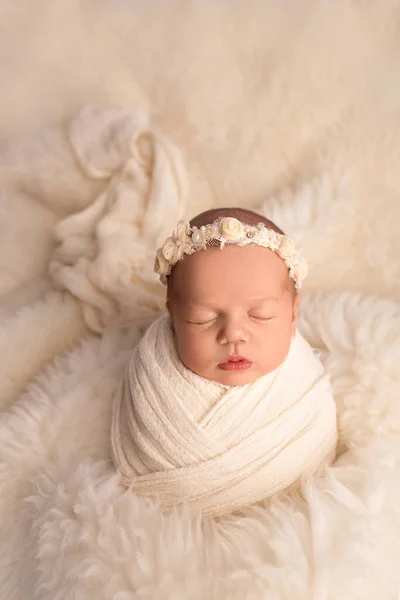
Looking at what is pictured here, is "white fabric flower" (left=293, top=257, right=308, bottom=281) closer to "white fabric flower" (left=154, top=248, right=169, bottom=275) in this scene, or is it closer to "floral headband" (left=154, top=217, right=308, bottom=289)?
"floral headband" (left=154, top=217, right=308, bottom=289)

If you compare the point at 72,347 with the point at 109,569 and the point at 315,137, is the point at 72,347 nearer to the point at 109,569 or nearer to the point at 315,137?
the point at 109,569

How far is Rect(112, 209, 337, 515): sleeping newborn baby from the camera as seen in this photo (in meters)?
0.86

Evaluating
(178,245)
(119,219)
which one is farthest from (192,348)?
(119,219)

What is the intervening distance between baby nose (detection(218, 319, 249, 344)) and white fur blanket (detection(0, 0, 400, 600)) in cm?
23

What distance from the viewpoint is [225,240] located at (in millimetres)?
864

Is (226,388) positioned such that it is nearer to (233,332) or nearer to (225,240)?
(233,332)

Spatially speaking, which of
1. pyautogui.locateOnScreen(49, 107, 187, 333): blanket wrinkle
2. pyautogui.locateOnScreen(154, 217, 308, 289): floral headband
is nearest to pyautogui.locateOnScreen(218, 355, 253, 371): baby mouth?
pyautogui.locateOnScreen(154, 217, 308, 289): floral headband

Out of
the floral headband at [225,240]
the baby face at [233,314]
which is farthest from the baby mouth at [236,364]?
the floral headband at [225,240]

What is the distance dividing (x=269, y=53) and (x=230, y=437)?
2.74ft

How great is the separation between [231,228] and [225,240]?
0.07 ft

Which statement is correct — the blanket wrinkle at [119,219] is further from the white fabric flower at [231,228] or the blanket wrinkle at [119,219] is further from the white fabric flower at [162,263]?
the white fabric flower at [231,228]

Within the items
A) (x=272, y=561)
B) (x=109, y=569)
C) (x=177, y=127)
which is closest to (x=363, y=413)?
(x=272, y=561)

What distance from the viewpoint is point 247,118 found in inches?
50.9

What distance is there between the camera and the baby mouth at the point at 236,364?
2.85 ft
